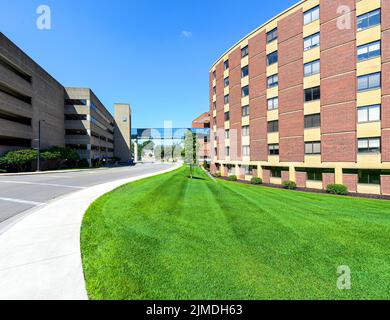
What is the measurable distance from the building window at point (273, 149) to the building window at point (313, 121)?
13.8 ft

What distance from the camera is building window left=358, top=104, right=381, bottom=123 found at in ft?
56.2

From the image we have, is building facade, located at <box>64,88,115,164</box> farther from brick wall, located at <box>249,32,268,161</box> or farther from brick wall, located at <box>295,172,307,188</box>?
brick wall, located at <box>295,172,307,188</box>

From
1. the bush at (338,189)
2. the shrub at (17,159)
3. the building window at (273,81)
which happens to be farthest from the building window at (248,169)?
the shrub at (17,159)

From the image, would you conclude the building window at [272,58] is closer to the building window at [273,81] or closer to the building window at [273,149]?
the building window at [273,81]

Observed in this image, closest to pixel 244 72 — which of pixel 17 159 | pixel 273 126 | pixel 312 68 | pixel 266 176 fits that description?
pixel 312 68

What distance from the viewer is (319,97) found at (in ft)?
65.7

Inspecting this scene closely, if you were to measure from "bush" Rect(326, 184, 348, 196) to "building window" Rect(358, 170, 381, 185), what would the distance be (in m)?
1.78

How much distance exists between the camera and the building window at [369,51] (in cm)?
1714

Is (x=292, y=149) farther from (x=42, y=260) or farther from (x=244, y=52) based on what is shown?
(x=42, y=260)

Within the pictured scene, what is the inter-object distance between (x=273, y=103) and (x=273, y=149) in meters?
6.13

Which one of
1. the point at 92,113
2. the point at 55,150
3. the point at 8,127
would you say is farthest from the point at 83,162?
Result: the point at 8,127

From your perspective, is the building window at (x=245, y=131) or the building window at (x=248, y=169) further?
the building window at (x=245, y=131)

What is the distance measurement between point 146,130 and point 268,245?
3225 inches

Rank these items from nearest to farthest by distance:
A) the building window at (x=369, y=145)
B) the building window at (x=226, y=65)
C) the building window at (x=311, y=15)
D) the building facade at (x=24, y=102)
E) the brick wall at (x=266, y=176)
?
the building window at (x=369, y=145), the building window at (x=311, y=15), the brick wall at (x=266, y=176), the building facade at (x=24, y=102), the building window at (x=226, y=65)
